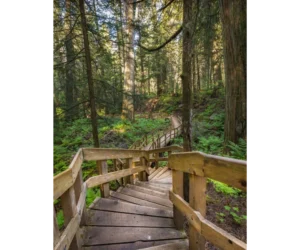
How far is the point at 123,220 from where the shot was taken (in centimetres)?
290

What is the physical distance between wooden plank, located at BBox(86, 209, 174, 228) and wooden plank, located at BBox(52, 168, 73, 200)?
112cm

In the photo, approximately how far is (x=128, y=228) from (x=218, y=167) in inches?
69.6

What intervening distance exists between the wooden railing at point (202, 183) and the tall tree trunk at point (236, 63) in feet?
13.3

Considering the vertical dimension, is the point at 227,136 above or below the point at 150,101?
below

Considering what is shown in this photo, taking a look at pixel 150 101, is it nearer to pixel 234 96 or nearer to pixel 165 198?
pixel 234 96

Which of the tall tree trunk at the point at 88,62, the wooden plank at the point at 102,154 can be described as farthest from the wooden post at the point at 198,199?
the tall tree trunk at the point at 88,62

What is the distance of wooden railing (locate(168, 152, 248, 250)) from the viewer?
136cm

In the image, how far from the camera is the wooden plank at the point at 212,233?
1.37 metres

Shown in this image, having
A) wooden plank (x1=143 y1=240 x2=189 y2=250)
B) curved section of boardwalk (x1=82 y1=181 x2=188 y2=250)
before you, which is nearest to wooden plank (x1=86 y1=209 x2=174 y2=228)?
curved section of boardwalk (x1=82 y1=181 x2=188 y2=250)
